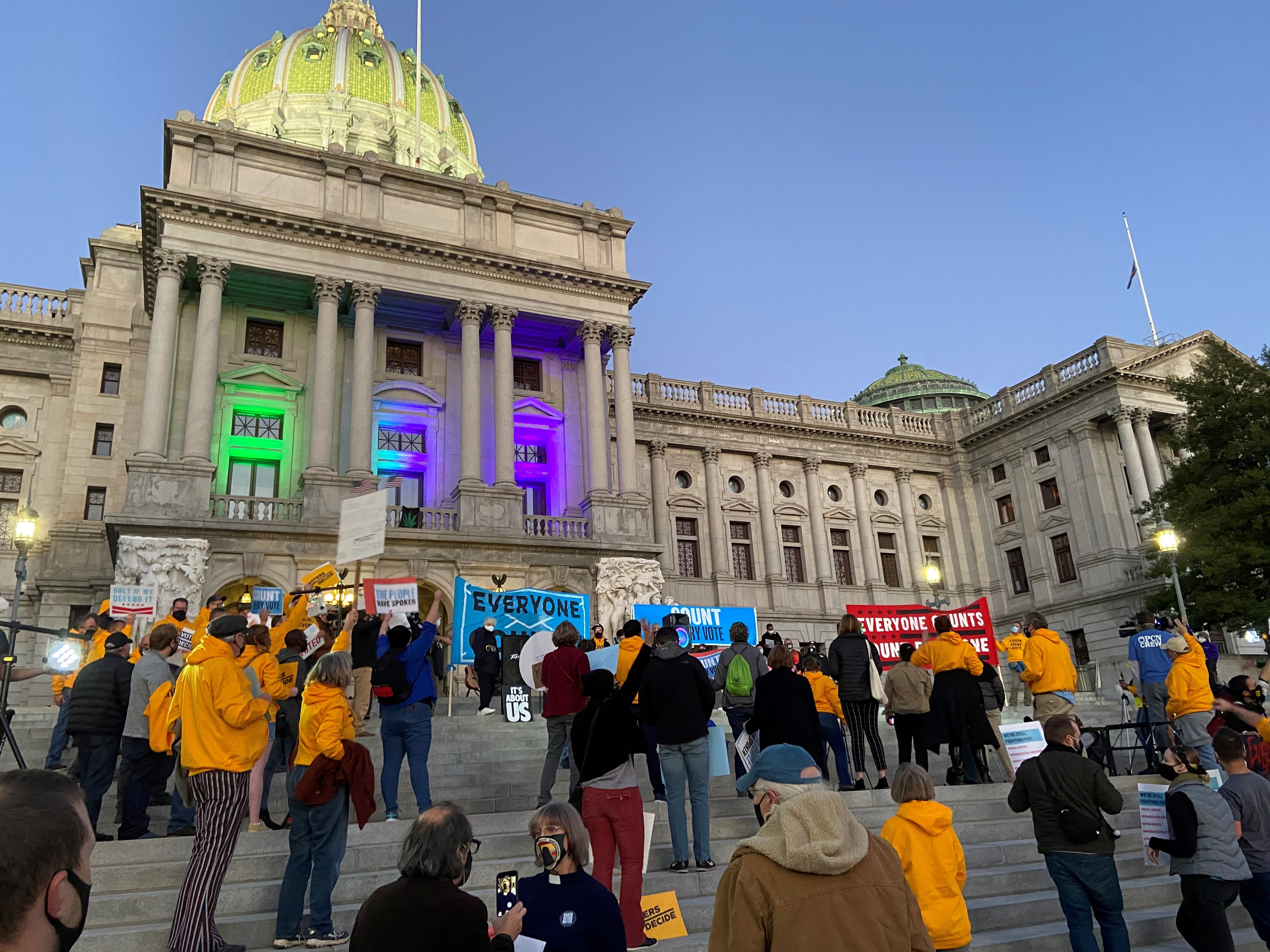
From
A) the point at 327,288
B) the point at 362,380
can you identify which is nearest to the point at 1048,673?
the point at 362,380

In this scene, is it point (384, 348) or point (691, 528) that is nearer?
point (384, 348)

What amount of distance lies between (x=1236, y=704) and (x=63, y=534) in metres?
31.8

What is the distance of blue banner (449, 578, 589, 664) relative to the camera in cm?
1750

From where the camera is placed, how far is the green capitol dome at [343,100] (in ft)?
151

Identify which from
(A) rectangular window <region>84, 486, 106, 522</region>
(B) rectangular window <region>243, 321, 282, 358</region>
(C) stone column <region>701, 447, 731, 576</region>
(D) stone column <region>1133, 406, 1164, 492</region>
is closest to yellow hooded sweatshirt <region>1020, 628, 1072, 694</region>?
(B) rectangular window <region>243, 321, 282, 358</region>

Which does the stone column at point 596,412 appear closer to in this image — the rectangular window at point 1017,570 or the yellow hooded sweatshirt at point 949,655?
the yellow hooded sweatshirt at point 949,655

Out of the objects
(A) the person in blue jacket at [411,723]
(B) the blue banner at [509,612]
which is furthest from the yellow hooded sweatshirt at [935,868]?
(B) the blue banner at [509,612]

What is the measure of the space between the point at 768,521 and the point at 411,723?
32556 mm

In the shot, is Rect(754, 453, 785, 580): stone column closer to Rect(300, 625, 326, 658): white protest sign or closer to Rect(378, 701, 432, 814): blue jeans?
Rect(300, 625, 326, 658): white protest sign

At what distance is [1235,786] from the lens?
655 cm

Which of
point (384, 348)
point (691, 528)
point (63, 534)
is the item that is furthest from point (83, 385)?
point (691, 528)

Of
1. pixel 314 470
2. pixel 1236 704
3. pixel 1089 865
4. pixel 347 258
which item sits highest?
pixel 347 258

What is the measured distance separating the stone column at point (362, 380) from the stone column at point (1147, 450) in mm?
30895

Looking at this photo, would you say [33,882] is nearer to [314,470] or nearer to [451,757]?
[451,757]
